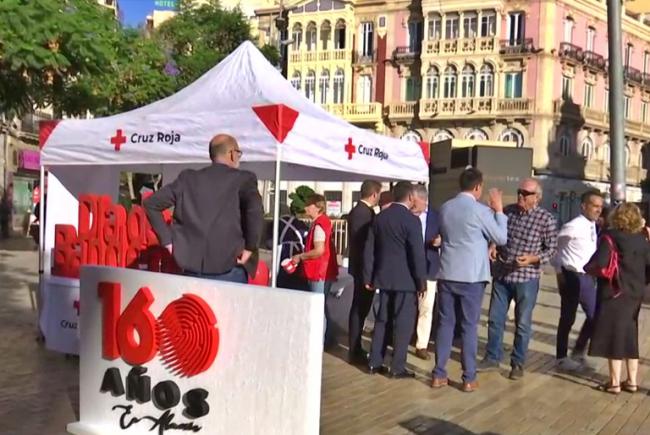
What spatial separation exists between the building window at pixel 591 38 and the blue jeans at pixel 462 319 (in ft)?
153

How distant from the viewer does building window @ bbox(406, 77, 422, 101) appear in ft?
164

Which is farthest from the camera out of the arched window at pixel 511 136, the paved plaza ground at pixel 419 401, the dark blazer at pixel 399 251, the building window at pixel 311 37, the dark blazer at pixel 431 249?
the building window at pixel 311 37

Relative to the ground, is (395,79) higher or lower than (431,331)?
higher

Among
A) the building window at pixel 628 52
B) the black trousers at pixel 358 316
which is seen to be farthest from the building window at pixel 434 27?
the black trousers at pixel 358 316

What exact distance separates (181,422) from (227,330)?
0.66 meters

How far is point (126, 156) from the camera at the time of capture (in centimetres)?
780

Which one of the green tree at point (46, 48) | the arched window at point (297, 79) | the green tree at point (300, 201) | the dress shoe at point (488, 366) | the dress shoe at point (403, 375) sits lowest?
the dress shoe at point (403, 375)

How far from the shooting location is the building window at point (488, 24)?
47.4 m

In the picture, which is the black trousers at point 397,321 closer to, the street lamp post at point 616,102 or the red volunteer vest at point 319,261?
the red volunteer vest at point 319,261

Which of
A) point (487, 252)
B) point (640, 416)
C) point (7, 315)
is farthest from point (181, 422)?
point (7, 315)

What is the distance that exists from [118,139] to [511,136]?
41654 millimetres

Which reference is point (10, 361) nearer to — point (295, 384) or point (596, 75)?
point (295, 384)

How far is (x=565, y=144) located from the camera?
1892 inches

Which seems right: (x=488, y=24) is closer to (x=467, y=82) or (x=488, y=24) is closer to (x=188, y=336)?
(x=467, y=82)
